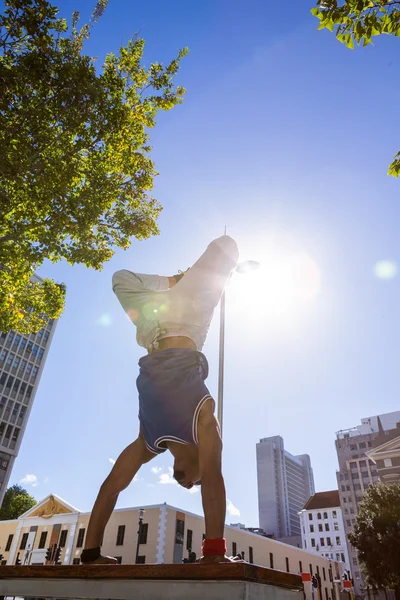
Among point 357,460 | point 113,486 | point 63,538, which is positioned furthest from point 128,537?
point 357,460

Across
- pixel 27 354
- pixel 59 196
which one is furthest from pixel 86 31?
pixel 27 354

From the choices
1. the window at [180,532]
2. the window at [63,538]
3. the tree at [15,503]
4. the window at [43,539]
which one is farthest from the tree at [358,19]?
the tree at [15,503]

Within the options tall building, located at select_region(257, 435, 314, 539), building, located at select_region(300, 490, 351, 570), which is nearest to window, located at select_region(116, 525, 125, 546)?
building, located at select_region(300, 490, 351, 570)

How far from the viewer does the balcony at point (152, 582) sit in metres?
1.27

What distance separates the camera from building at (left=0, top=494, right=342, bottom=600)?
104 feet

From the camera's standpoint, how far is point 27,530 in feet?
132

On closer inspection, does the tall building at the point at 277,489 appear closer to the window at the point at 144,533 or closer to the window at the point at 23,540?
the window at the point at 23,540

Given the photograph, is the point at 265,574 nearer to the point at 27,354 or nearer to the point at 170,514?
the point at 170,514

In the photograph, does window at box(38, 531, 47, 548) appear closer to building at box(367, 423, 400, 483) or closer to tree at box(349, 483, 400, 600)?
tree at box(349, 483, 400, 600)

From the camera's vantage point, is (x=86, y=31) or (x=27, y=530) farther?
(x=27, y=530)

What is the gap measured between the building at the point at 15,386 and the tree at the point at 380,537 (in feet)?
131

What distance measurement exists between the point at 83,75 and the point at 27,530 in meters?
45.4

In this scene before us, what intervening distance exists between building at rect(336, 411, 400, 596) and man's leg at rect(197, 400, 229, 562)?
100 metres

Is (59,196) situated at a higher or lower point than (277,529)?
lower
